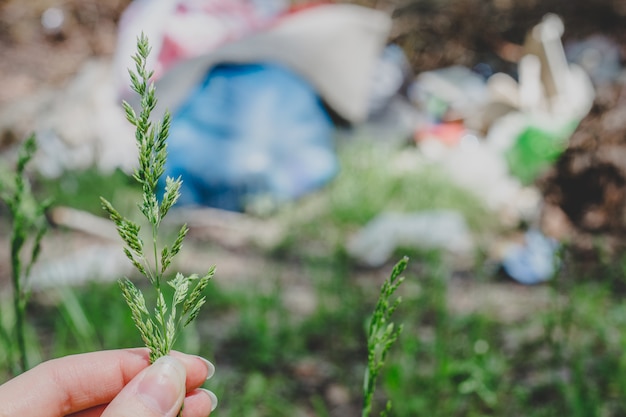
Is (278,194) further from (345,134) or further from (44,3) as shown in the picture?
(44,3)

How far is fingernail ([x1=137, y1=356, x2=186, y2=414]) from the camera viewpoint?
0.55 meters

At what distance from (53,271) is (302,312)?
1043 millimetres

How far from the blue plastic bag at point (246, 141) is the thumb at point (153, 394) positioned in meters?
3.02

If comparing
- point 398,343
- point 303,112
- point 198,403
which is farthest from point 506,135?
point 198,403

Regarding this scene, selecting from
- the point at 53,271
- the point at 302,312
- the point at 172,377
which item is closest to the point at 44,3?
the point at 53,271

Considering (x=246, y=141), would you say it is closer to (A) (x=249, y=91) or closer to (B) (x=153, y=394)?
(A) (x=249, y=91)

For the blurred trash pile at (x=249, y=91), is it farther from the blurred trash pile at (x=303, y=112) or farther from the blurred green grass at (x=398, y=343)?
the blurred green grass at (x=398, y=343)

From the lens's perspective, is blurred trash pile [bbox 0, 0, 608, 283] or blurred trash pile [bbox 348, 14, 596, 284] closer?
blurred trash pile [bbox 348, 14, 596, 284]

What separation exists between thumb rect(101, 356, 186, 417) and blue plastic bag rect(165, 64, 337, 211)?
119 inches

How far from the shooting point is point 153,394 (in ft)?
1.80

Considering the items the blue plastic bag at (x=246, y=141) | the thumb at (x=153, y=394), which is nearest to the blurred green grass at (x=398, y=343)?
the thumb at (x=153, y=394)

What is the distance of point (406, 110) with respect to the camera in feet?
16.3

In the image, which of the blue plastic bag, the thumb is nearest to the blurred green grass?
the thumb

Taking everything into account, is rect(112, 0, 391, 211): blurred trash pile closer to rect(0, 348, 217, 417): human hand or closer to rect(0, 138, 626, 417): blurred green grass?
rect(0, 138, 626, 417): blurred green grass
